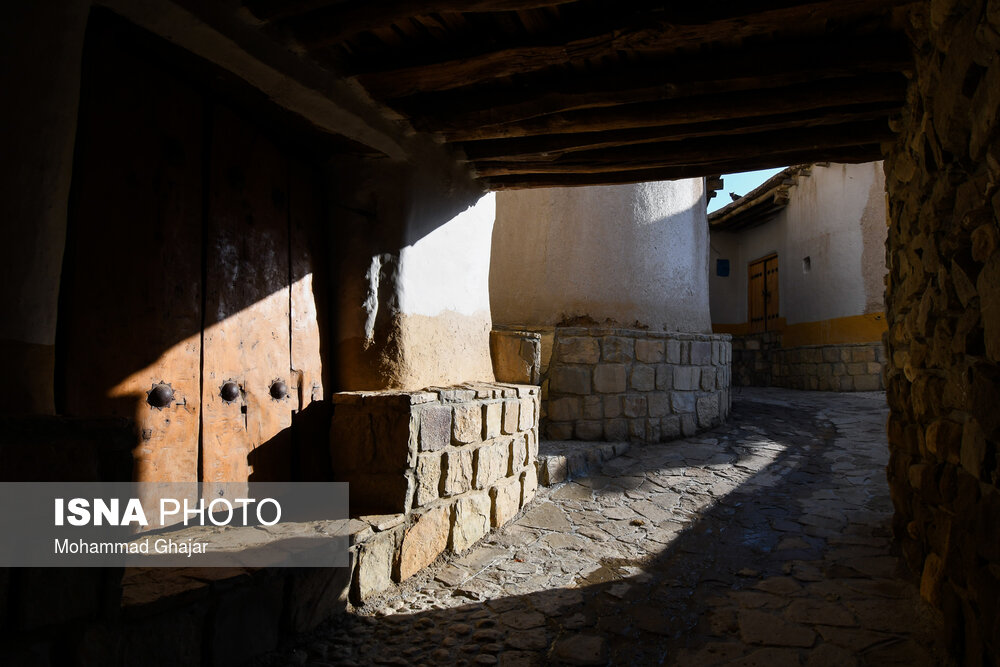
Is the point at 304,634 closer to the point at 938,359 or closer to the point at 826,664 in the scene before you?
the point at 826,664

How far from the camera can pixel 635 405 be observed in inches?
222

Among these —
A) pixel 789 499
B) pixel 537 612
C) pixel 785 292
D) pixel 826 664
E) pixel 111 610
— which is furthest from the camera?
pixel 785 292

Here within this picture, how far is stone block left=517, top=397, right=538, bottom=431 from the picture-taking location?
3.73 m

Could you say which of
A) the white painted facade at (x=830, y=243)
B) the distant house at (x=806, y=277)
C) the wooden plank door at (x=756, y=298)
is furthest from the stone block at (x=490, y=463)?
the wooden plank door at (x=756, y=298)

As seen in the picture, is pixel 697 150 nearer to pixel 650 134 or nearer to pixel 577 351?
pixel 650 134

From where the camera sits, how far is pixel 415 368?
3020 mm

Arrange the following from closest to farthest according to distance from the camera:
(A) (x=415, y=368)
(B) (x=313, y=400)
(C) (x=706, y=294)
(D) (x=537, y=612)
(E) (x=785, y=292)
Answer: (D) (x=537, y=612)
(B) (x=313, y=400)
(A) (x=415, y=368)
(C) (x=706, y=294)
(E) (x=785, y=292)

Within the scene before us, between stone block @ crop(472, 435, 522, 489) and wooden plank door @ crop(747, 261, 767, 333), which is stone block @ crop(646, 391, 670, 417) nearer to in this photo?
stone block @ crop(472, 435, 522, 489)

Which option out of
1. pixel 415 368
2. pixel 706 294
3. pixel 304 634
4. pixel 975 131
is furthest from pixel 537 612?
pixel 706 294

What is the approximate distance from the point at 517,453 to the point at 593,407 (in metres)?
1.95

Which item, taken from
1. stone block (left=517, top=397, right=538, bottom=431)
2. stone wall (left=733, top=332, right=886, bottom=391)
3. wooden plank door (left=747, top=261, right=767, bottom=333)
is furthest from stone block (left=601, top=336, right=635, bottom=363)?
wooden plank door (left=747, top=261, right=767, bottom=333)

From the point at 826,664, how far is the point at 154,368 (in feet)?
8.73

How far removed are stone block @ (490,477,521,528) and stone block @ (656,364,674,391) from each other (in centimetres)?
262

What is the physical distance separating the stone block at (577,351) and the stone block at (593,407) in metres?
0.34
